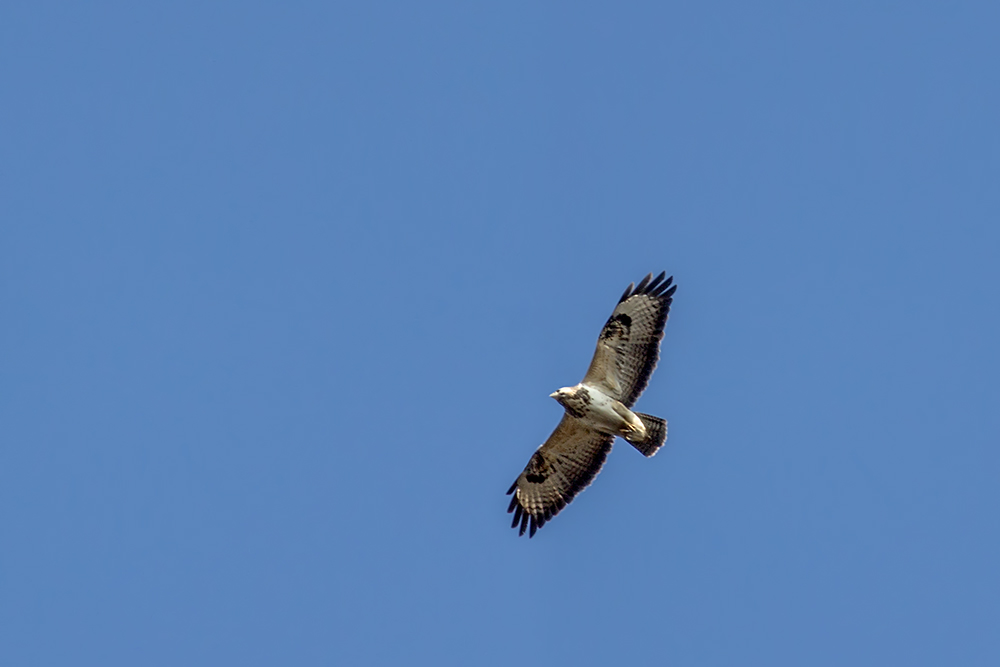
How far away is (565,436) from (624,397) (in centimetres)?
107

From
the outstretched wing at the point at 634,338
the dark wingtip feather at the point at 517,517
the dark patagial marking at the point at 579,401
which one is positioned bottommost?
the dark wingtip feather at the point at 517,517

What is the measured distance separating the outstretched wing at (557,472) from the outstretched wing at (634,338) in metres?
0.86

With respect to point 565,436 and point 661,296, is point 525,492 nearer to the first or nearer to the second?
point 565,436

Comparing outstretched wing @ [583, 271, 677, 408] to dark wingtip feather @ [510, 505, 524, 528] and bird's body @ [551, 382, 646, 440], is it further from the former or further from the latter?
dark wingtip feather @ [510, 505, 524, 528]

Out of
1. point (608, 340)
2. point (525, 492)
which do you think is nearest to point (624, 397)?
point (608, 340)

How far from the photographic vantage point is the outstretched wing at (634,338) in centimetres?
1680

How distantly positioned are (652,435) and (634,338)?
4.14 feet

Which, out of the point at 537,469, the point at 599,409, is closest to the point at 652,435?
the point at 599,409

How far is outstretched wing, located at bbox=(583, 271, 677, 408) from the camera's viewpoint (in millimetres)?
16797

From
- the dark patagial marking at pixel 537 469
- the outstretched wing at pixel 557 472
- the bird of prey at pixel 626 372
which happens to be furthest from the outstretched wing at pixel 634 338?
the dark patagial marking at pixel 537 469

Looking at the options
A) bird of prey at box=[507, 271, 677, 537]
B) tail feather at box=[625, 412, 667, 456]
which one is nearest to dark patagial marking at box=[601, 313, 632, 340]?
bird of prey at box=[507, 271, 677, 537]

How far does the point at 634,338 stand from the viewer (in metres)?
16.8

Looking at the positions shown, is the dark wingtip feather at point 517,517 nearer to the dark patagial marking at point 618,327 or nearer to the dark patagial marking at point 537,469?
the dark patagial marking at point 537,469

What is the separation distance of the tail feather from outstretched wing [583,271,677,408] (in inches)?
17.8
